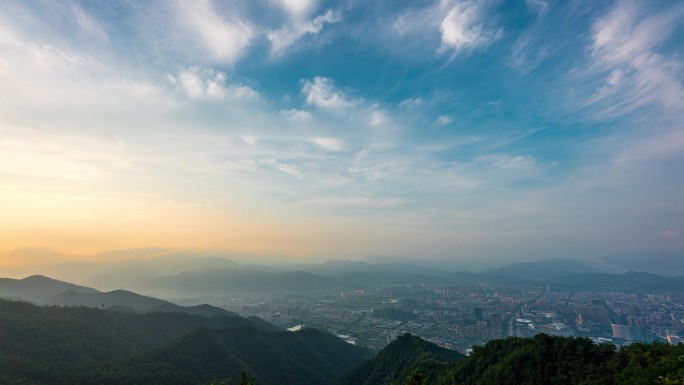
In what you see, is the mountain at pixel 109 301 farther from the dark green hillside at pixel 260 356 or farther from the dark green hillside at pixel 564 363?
the dark green hillside at pixel 564 363

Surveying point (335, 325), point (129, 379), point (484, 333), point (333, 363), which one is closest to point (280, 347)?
point (333, 363)

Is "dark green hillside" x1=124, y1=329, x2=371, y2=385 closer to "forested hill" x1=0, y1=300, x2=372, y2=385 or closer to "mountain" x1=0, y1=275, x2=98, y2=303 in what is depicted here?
"forested hill" x1=0, y1=300, x2=372, y2=385

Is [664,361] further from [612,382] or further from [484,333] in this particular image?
[484,333]

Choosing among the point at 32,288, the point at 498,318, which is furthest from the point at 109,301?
the point at 498,318

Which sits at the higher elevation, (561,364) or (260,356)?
(561,364)

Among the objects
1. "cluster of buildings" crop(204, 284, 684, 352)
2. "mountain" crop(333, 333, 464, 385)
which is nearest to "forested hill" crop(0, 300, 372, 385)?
"mountain" crop(333, 333, 464, 385)

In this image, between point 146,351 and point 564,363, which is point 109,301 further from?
point 564,363
